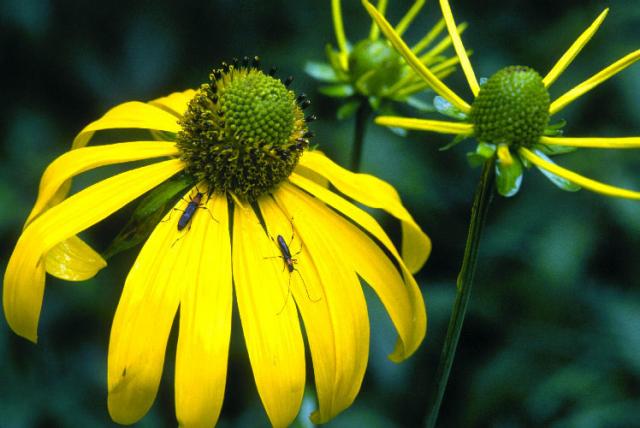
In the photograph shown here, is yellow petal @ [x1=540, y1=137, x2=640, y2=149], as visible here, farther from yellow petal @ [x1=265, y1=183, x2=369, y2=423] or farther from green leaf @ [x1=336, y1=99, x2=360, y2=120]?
green leaf @ [x1=336, y1=99, x2=360, y2=120]

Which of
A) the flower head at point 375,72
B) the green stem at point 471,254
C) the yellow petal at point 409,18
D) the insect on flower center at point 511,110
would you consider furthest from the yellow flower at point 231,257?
the yellow petal at point 409,18

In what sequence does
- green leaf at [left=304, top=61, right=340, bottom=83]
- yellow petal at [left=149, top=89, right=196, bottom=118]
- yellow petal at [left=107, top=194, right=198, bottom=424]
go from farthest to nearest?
green leaf at [left=304, top=61, right=340, bottom=83] < yellow petal at [left=149, top=89, right=196, bottom=118] < yellow petal at [left=107, top=194, right=198, bottom=424]

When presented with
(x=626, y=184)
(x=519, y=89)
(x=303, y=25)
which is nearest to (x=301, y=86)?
(x=303, y=25)

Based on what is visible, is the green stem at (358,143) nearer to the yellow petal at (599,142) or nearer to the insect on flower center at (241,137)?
the insect on flower center at (241,137)

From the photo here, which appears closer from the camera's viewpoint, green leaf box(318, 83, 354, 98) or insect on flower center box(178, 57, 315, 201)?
insect on flower center box(178, 57, 315, 201)

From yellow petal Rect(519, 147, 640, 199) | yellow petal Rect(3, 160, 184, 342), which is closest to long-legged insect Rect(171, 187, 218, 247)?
yellow petal Rect(3, 160, 184, 342)

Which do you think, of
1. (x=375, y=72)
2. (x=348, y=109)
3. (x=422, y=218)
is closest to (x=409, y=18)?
(x=375, y=72)

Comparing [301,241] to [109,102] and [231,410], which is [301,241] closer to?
[231,410]
